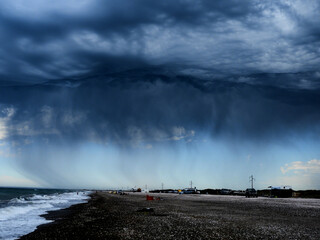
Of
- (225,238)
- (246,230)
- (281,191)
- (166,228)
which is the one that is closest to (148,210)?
(166,228)

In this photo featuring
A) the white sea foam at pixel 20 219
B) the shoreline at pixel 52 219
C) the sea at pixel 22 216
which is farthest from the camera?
the sea at pixel 22 216

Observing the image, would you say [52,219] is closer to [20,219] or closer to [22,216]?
[20,219]

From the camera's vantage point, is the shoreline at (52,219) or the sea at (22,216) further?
the sea at (22,216)

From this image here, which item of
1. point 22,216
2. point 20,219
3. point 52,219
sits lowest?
point 22,216

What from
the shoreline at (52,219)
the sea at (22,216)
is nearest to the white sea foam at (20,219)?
the sea at (22,216)

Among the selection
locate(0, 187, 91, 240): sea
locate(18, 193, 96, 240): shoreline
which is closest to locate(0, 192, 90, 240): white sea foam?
locate(0, 187, 91, 240): sea

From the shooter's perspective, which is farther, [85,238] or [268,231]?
[268,231]

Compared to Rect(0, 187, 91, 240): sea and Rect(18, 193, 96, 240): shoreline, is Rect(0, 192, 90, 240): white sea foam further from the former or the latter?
Rect(18, 193, 96, 240): shoreline

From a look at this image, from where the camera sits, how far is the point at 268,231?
19500mm

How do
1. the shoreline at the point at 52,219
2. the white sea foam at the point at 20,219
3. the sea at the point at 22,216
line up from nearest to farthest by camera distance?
the shoreline at the point at 52,219, the white sea foam at the point at 20,219, the sea at the point at 22,216

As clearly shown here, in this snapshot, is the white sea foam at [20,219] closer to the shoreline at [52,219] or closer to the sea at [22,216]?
the sea at [22,216]

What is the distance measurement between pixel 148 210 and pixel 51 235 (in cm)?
1840

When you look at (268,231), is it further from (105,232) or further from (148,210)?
(148,210)

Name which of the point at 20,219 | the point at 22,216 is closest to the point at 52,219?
the point at 20,219
